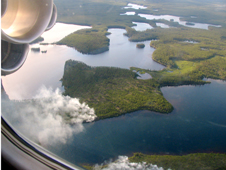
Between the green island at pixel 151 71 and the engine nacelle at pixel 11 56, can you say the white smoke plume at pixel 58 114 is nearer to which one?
the green island at pixel 151 71

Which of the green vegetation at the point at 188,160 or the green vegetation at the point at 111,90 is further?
the green vegetation at the point at 111,90

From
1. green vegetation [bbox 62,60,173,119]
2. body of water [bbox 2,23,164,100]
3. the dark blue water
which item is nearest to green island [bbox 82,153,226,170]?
the dark blue water

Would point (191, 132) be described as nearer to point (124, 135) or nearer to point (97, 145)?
point (124, 135)

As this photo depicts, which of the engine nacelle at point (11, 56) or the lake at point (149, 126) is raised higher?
the engine nacelle at point (11, 56)

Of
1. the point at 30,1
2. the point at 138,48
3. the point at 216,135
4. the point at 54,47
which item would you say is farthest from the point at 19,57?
the point at 138,48

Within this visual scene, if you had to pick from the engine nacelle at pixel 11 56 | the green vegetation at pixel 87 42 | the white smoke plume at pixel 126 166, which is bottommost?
the white smoke plume at pixel 126 166

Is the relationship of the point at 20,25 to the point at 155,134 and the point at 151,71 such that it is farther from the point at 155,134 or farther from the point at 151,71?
the point at 151,71

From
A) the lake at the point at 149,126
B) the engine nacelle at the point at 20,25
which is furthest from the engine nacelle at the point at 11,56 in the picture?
the lake at the point at 149,126

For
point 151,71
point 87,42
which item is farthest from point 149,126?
point 87,42
